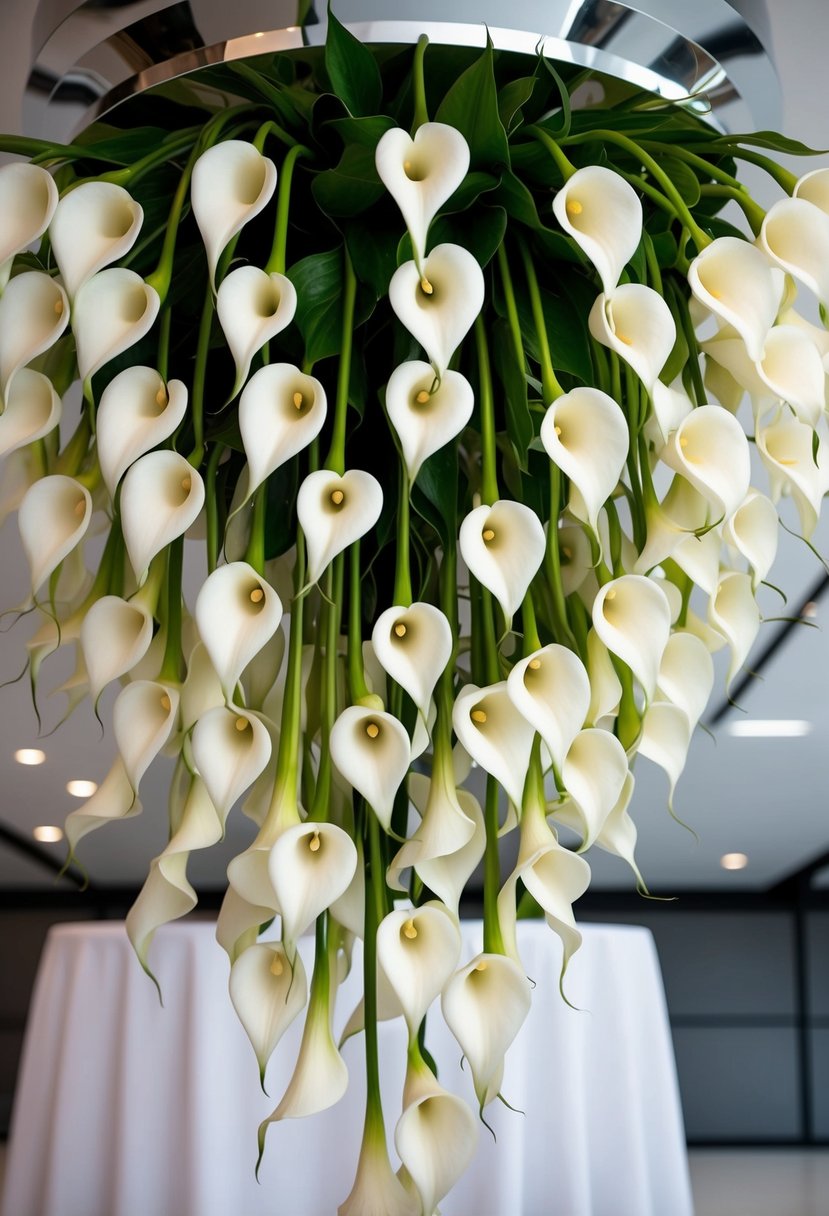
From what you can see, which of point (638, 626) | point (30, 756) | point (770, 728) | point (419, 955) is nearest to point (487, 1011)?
point (419, 955)

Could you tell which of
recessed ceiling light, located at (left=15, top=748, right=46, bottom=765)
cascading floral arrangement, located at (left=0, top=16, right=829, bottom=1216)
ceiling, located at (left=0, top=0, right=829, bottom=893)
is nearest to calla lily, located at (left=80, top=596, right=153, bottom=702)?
cascading floral arrangement, located at (left=0, top=16, right=829, bottom=1216)

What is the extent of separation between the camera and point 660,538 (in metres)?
0.41

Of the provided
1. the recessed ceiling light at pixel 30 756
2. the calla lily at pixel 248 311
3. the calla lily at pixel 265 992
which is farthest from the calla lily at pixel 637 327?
the recessed ceiling light at pixel 30 756

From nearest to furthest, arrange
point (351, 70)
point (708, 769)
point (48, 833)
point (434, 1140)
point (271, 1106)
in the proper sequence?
point (434, 1140), point (351, 70), point (271, 1106), point (708, 769), point (48, 833)

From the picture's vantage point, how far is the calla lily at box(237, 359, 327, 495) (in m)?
0.37

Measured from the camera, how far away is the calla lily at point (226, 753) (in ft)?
1.16

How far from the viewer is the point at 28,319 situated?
1.34 feet

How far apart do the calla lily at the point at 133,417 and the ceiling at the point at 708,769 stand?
1.52 feet

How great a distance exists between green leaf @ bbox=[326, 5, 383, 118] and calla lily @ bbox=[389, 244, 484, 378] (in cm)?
9

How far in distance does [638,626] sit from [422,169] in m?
0.17

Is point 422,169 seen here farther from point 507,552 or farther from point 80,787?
point 80,787

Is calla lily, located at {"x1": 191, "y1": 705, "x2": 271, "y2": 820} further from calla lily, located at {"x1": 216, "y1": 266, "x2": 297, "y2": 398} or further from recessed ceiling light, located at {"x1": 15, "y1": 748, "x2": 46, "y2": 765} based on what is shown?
recessed ceiling light, located at {"x1": 15, "y1": 748, "x2": 46, "y2": 765}

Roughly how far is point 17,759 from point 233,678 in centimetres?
364

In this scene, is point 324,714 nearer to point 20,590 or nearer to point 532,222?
point 532,222
